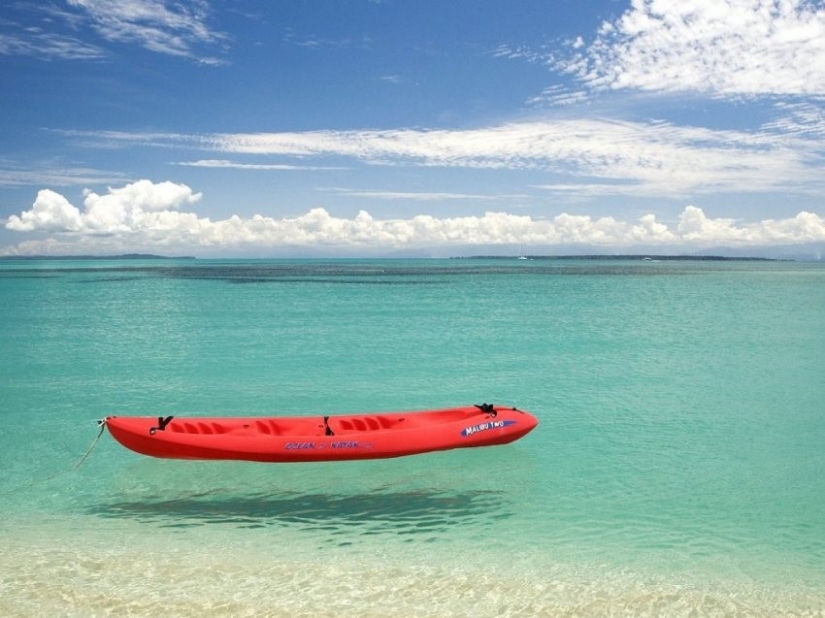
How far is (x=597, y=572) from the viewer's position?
8.85m

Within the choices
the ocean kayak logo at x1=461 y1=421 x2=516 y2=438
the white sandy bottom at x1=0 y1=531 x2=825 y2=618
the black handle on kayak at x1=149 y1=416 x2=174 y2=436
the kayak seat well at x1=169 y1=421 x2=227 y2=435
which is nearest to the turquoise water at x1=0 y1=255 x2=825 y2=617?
the white sandy bottom at x1=0 y1=531 x2=825 y2=618

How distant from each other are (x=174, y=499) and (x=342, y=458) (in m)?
2.88

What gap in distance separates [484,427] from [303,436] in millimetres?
3505

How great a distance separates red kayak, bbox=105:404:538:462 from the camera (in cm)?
1184

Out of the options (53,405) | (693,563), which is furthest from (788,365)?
(53,405)

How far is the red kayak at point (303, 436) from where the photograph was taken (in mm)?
11836

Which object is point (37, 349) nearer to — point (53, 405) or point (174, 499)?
point (53, 405)

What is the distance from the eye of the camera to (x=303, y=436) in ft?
39.4

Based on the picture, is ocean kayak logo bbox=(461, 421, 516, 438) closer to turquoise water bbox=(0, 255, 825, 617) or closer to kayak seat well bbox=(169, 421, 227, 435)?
turquoise water bbox=(0, 255, 825, 617)

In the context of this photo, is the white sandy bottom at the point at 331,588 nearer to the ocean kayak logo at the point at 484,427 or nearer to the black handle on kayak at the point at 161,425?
the black handle on kayak at the point at 161,425

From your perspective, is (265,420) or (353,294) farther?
(353,294)

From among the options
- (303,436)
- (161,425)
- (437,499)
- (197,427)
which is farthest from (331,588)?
(161,425)

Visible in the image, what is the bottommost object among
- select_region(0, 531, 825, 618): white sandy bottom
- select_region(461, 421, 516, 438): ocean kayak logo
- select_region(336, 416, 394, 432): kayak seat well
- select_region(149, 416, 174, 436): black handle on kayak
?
select_region(0, 531, 825, 618): white sandy bottom

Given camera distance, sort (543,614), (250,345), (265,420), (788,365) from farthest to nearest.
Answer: (250,345)
(788,365)
(265,420)
(543,614)
